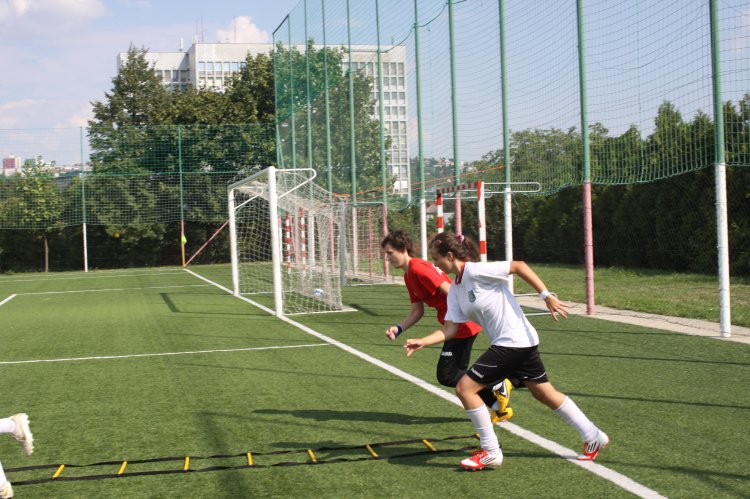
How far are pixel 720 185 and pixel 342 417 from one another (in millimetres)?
6308

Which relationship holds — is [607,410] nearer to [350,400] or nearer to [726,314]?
[350,400]

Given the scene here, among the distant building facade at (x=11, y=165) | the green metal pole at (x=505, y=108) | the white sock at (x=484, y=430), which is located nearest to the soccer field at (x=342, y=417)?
the white sock at (x=484, y=430)

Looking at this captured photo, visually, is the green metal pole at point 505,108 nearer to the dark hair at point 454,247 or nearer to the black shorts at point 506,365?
the dark hair at point 454,247

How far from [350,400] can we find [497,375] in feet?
8.00

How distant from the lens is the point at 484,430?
15.9ft

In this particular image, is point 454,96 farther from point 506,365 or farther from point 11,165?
point 11,165

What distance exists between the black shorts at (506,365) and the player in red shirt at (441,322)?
30.7 inches

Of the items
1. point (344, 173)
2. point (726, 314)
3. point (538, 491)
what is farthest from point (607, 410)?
point (344, 173)

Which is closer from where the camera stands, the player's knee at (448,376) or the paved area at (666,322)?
the player's knee at (448,376)

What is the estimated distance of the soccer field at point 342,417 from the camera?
15.4 feet

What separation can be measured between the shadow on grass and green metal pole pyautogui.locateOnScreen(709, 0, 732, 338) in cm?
534

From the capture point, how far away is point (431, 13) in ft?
57.0

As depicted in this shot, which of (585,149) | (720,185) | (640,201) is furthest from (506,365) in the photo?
(640,201)

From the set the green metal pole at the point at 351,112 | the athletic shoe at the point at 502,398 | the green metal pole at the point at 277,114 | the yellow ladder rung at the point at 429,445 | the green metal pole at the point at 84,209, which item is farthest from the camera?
the green metal pole at the point at 84,209
